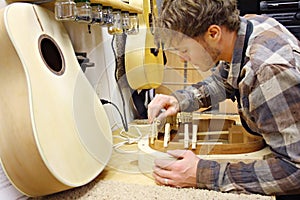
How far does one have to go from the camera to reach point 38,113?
2.03 feet

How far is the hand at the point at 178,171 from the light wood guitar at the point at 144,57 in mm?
548

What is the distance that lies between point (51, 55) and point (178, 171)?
16.6 inches

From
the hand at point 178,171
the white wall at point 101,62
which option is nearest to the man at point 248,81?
the hand at point 178,171

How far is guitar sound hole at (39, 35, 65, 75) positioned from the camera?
2.36 ft

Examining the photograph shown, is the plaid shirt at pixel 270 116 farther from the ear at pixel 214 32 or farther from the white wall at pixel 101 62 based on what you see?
the white wall at pixel 101 62

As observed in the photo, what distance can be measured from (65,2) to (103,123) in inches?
13.5

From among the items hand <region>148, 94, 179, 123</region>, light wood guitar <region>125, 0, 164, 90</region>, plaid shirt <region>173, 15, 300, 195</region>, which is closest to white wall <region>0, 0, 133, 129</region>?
light wood guitar <region>125, 0, 164, 90</region>

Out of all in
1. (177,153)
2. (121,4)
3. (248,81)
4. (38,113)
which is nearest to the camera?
(38,113)

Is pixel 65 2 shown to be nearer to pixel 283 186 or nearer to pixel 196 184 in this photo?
pixel 196 184

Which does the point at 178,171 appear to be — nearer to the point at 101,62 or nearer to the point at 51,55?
the point at 51,55

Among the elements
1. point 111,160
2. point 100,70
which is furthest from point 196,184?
point 100,70

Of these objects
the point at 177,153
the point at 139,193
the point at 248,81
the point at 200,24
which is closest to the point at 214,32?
the point at 200,24

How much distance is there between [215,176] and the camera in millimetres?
736

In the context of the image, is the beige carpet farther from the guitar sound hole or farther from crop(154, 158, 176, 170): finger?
the guitar sound hole
